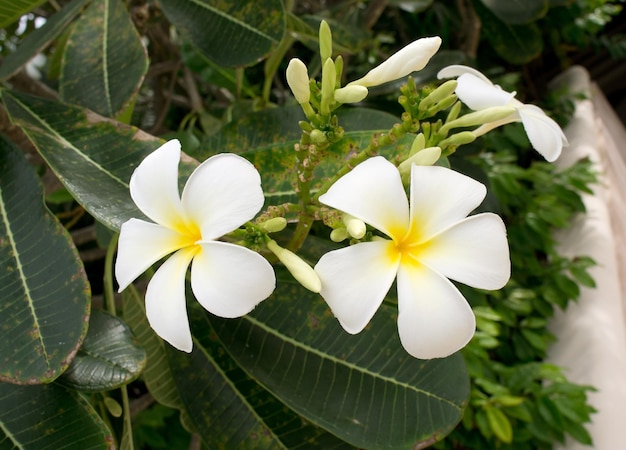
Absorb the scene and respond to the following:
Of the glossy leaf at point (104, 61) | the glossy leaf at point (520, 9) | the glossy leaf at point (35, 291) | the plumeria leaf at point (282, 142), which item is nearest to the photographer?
the glossy leaf at point (35, 291)

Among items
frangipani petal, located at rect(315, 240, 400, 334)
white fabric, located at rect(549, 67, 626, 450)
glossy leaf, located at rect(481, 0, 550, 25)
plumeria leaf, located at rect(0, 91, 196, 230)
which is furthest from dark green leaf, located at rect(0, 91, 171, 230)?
white fabric, located at rect(549, 67, 626, 450)

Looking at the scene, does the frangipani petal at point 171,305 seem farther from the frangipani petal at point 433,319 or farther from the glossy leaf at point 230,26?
the glossy leaf at point 230,26

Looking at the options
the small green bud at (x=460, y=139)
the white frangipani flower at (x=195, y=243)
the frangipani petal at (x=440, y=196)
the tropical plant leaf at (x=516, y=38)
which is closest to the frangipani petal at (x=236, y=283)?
the white frangipani flower at (x=195, y=243)

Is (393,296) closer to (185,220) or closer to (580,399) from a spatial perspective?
(185,220)

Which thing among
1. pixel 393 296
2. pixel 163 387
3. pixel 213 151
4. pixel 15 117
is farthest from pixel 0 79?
pixel 393 296

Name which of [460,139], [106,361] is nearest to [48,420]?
[106,361]

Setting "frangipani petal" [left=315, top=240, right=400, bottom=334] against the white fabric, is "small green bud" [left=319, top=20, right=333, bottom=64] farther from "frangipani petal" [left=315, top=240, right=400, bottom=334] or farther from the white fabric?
the white fabric

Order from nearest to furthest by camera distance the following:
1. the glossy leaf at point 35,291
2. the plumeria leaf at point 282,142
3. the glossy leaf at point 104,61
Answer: the glossy leaf at point 35,291, the plumeria leaf at point 282,142, the glossy leaf at point 104,61

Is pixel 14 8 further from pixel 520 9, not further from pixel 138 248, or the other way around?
pixel 520 9
